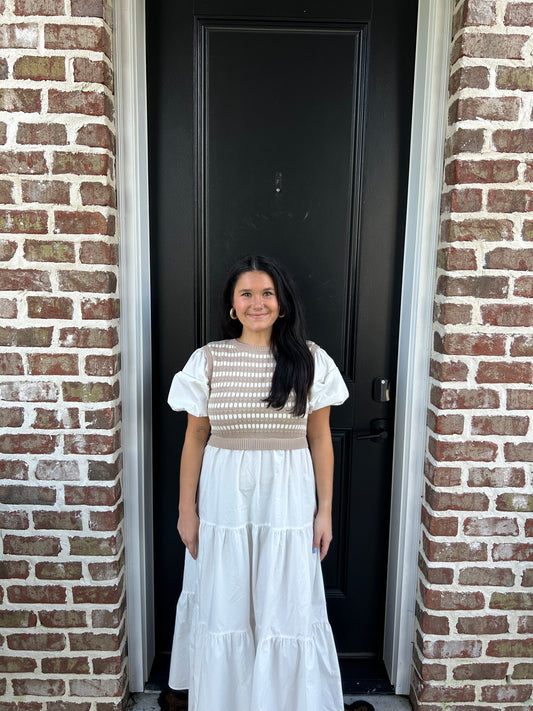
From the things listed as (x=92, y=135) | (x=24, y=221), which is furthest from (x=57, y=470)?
(x=92, y=135)

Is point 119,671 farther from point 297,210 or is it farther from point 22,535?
point 297,210

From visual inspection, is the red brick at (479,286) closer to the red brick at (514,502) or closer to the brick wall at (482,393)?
the brick wall at (482,393)

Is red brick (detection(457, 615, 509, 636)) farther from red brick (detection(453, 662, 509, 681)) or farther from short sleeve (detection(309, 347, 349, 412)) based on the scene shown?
short sleeve (detection(309, 347, 349, 412))

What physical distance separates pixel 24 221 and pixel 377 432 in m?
1.55

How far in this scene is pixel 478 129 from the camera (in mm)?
1724

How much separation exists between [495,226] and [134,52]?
1415 millimetres

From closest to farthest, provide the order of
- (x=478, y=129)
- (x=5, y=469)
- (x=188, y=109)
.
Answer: (x=478, y=129) < (x=5, y=469) < (x=188, y=109)

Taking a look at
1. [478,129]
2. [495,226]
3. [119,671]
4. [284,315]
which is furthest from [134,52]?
[119,671]

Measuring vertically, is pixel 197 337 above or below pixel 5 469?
above

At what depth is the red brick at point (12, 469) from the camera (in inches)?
73.0

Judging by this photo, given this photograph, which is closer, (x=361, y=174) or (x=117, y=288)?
(x=117, y=288)

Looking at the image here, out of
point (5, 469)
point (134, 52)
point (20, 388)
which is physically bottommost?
point (5, 469)

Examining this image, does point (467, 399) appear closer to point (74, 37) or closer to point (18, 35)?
point (74, 37)

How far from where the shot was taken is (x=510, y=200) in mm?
1745
